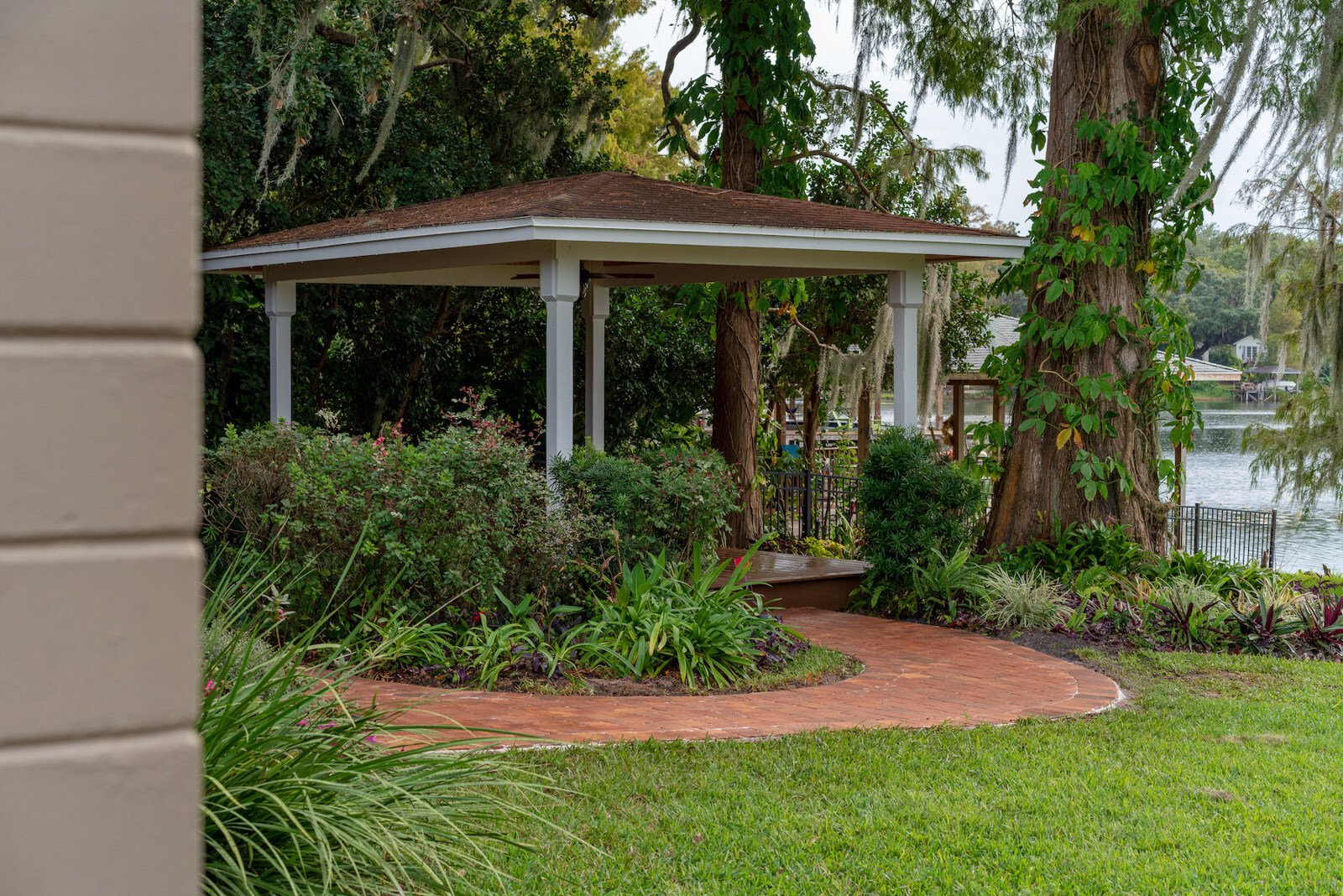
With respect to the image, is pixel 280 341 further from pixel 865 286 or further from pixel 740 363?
pixel 865 286

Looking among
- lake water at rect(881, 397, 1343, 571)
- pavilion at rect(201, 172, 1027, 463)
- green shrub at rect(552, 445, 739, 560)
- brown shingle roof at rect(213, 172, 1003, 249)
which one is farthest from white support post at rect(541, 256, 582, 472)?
lake water at rect(881, 397, 1343, 571)

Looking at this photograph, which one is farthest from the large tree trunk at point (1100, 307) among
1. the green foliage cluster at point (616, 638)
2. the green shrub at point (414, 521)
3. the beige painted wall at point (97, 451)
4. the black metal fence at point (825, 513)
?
the beige painted wall at point (97, 451)

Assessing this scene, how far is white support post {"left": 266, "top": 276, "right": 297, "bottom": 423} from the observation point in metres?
12.0

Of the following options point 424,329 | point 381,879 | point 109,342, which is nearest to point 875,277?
point 424,329

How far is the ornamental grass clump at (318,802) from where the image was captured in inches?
136

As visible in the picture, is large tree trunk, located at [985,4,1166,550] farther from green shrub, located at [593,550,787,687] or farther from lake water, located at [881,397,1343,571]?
green shrub, located at [593,550,787,687]

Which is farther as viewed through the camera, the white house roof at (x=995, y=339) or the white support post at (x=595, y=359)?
the white house roof at (x=995, y=339)

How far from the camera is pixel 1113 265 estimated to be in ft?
34.1

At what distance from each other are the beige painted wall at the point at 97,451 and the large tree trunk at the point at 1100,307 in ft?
32.6

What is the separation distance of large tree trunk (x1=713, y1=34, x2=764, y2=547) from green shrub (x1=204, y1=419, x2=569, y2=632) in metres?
5.52

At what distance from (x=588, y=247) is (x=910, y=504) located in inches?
129

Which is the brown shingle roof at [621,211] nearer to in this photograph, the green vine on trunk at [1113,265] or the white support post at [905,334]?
the white support post at [905,334]

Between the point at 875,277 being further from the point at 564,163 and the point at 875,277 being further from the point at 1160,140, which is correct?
the point at 1160,140

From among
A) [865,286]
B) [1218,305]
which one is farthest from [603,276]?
[1218,305]
